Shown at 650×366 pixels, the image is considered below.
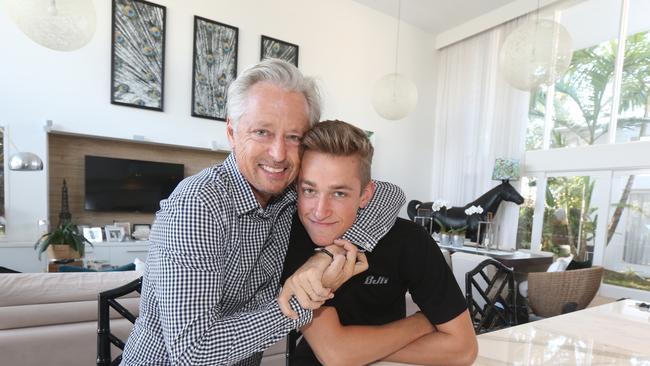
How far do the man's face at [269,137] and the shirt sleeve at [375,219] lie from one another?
0.24m

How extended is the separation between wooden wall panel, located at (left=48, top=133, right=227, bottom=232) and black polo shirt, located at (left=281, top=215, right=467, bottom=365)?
485cm

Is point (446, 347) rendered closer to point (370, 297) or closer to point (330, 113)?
point (370, 297)

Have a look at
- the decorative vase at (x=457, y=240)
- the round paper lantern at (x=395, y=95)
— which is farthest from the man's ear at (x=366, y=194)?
the decorative vase at (x=457, y=240)

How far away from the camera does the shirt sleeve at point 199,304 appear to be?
754 mm

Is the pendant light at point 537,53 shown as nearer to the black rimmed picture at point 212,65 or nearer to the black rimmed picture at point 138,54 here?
the black rimmed picture at point 212,65

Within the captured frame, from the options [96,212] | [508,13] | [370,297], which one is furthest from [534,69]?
[96,212]

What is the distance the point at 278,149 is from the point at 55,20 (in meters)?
2.68

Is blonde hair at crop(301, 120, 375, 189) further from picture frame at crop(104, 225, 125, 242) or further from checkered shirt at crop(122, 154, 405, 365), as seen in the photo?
picture frame at crop(104, 225, 125, 242)

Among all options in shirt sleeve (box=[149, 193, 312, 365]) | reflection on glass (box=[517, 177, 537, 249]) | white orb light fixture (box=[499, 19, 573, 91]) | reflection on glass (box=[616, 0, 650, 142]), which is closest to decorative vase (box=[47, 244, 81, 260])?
shirt sleeve (box=[149, 193, 312, 365])

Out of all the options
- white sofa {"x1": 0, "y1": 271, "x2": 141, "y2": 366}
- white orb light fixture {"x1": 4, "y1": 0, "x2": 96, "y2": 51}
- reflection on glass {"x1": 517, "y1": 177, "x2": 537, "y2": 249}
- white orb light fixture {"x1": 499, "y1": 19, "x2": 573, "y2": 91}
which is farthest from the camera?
reflection on glass {"x1": 517, "y1": 177, "x2": 537, "y2": 249}

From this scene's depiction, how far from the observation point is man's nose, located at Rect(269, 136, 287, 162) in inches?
37.5

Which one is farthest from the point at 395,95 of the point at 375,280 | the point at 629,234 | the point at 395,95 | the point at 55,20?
the point at 375,280

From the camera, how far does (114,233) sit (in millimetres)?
4805

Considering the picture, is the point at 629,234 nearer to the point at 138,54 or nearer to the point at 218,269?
the point at 218,269
